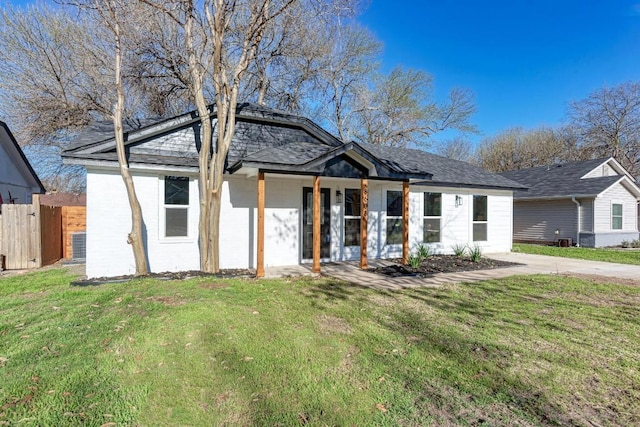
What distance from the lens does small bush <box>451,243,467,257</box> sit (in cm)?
1031

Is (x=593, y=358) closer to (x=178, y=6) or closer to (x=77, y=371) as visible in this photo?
(x=77, y=371)

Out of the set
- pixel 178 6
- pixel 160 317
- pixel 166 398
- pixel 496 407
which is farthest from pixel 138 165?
pixel 496 407

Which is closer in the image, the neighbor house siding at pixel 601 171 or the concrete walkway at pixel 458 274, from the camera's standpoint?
the concrete walkway at pixel 458 274

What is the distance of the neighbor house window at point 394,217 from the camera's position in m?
10.3

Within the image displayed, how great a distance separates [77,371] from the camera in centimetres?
304

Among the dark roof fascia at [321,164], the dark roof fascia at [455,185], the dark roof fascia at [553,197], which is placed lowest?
the dark roof fascia at [553,197]

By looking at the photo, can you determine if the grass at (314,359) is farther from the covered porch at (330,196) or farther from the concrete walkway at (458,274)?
the covered porch at (330,196)

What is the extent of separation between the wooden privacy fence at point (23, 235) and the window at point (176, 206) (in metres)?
4.04

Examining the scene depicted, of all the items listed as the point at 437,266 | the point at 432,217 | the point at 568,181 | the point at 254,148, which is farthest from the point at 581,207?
the point at 254,148

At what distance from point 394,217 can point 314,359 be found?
24.6 feet

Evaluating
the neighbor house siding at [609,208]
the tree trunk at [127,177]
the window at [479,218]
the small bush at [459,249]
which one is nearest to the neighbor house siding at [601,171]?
the neighbor house siding at [609,208]

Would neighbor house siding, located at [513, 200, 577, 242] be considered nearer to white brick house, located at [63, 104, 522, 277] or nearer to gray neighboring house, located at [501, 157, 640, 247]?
gray neighboring house, located at [501, 157, 640, 247]

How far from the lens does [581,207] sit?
15680 millimetres

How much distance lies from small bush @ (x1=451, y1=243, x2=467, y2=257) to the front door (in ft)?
13.6
